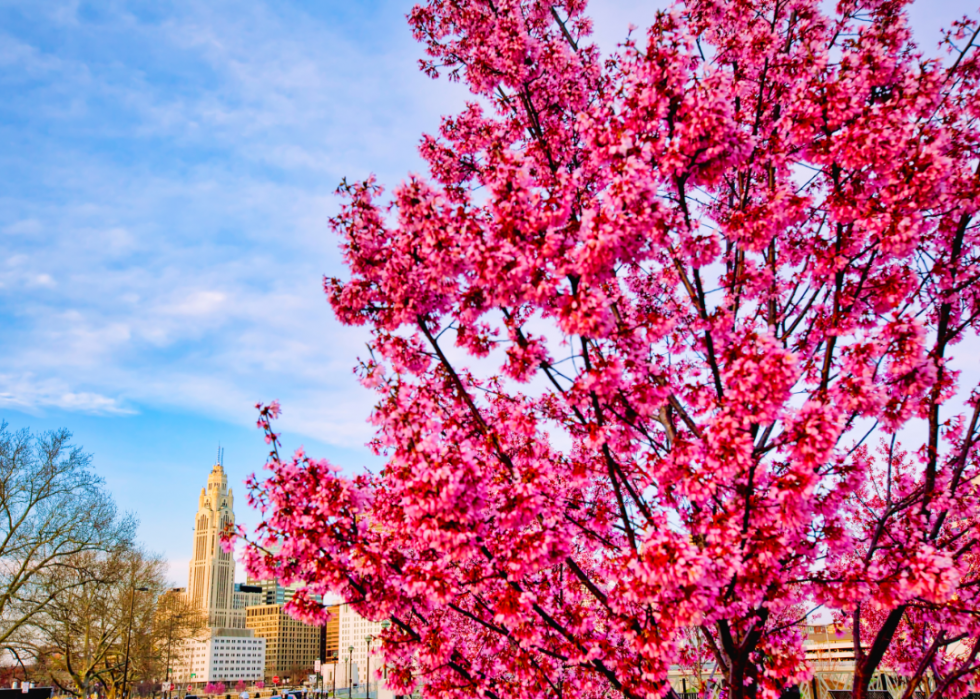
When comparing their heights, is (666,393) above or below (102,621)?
above

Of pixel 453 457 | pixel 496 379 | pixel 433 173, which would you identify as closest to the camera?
pixel 453 457

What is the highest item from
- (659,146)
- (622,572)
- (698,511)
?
(659,146)

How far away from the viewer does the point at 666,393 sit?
5.03 metres

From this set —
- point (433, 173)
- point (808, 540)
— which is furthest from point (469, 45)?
point (808, 540)

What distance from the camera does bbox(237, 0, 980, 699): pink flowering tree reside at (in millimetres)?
4434

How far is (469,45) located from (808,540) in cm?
668

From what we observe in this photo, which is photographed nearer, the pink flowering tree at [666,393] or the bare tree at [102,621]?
the pink flowering tree at [666,393]

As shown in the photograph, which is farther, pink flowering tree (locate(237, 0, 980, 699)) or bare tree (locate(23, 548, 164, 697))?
bare tree (locate(23, 548, 164, 697))

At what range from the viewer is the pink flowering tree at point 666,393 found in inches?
175

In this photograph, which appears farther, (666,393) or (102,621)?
(102,621)

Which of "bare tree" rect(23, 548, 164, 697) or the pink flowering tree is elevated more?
the pink flowering tree

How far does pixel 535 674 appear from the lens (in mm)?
5137

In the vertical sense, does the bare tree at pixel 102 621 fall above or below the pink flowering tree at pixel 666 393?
below

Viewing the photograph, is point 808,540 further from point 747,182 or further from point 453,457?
point 747,182
